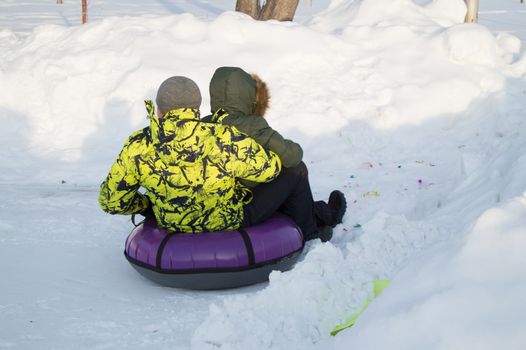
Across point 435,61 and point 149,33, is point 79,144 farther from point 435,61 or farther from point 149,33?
point 435,61

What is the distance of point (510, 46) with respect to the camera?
8523 millimetres

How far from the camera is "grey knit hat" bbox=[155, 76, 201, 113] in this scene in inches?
161

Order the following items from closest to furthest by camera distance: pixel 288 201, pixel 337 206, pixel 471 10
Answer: pixel 288 201
pixel 337 206
pixel 471 10

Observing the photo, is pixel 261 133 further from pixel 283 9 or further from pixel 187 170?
pixel 283 9

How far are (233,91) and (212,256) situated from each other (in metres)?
1.00

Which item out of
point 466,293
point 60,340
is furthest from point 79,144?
point 466,293

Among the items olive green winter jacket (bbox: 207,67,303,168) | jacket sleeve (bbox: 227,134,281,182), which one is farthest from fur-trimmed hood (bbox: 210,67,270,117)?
jacket sleeve (bbox: 227,134,281,182)

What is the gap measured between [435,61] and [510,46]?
0.96 m

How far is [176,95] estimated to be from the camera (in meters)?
Result: 4.09

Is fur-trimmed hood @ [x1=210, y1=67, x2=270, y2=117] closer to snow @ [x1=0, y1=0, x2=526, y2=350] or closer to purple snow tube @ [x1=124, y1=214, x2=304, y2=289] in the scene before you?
purple snow tube @ [x1=124, y1=214, x2=304, y2=289]

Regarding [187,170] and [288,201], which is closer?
[187,170]

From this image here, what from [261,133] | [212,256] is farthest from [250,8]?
[212,256]

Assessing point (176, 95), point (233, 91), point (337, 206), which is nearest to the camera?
point (176, 95)

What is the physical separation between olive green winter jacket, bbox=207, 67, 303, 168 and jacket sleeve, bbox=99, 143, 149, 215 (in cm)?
60
